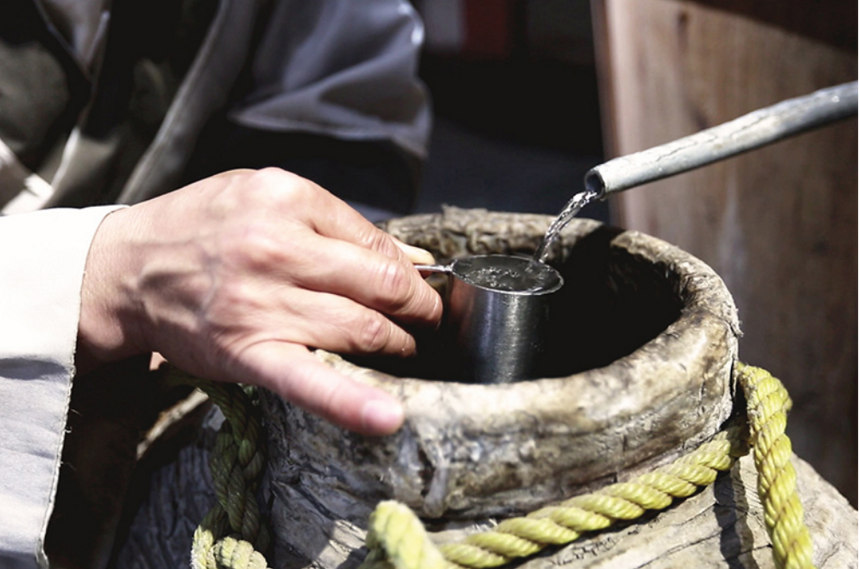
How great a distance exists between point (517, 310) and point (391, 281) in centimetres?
14

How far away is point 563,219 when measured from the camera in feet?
2.48

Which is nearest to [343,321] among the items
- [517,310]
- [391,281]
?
[391,281]

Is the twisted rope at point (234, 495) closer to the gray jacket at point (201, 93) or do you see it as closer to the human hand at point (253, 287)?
the human hand at point (253, 287)

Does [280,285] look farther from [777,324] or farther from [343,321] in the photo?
[777,324]

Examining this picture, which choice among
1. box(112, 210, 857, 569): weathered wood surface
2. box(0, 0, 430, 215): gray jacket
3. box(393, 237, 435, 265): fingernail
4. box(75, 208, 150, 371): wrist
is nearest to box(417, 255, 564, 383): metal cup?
box(393, 237, 435, 265): fingernail

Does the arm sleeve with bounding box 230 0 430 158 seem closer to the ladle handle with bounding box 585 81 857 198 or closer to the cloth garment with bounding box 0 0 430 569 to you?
the cloth garment with bounding box 0 0 430 569

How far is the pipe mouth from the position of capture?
72cm

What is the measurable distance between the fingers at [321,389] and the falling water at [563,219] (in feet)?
1.02

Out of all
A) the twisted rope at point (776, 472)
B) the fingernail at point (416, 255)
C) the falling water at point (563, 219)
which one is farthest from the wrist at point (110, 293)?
the twisted rope at point (776, 472)

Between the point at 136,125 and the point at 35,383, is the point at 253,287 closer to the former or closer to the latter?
the point at 35,383

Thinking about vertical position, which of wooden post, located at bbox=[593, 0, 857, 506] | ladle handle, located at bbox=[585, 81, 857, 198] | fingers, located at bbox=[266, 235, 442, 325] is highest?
A: ladle handle, located at bbox=[585, 81, 857, 198]

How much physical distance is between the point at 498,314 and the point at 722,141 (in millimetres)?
311

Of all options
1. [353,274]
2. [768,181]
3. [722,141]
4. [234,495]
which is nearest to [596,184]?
Answer: [722,141]

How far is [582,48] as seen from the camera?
3.52 metres
